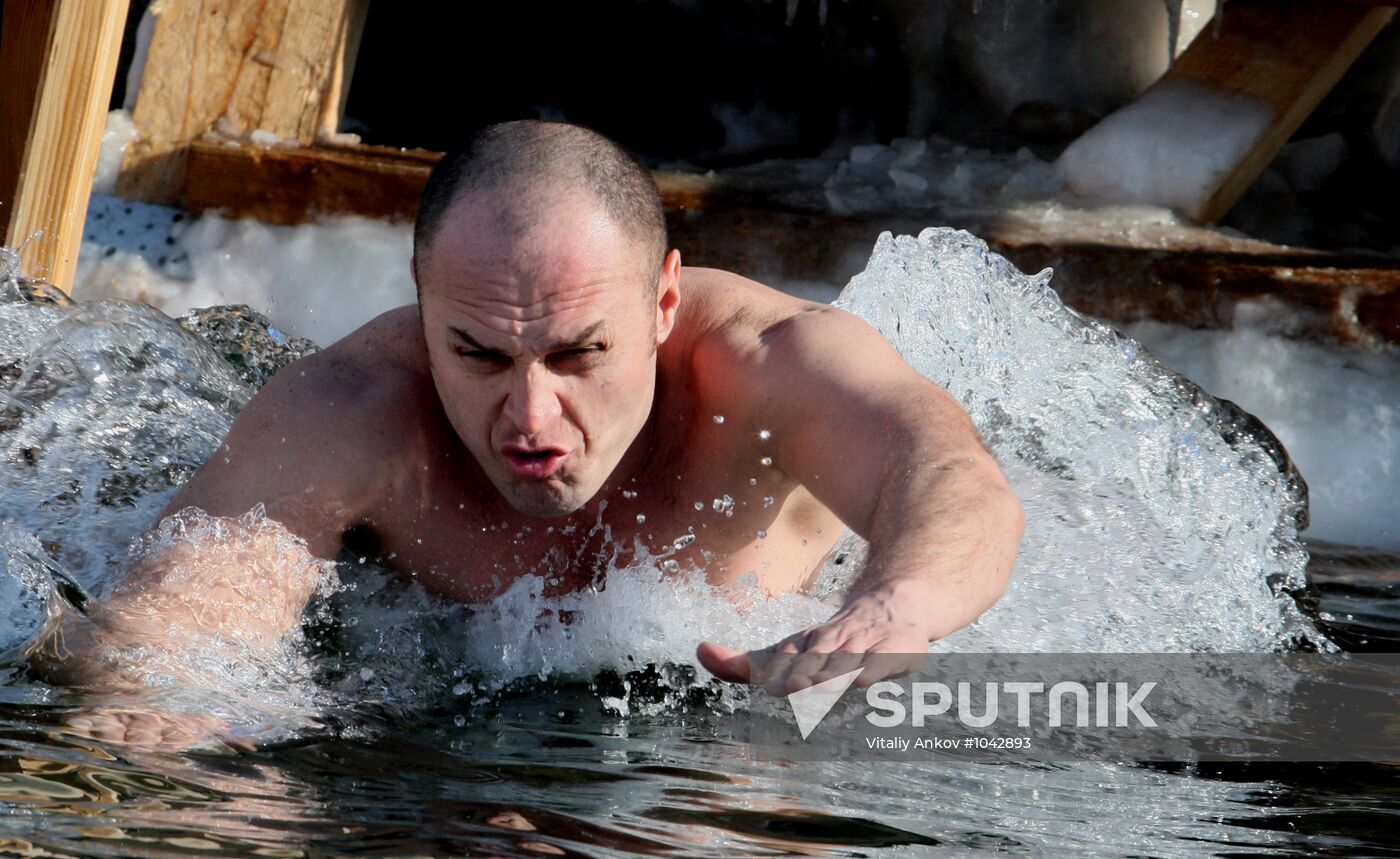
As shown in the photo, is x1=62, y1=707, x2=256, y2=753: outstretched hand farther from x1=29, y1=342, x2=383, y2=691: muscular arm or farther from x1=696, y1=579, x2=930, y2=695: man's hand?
x1=696, y1=579, x2=930, y2=695: man's hand

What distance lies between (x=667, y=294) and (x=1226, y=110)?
2584 mm

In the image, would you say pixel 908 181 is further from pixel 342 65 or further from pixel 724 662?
pixel 724 662

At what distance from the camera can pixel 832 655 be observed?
169 cm

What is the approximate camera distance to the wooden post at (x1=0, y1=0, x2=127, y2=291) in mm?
3494

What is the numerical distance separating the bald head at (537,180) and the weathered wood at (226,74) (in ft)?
8.27

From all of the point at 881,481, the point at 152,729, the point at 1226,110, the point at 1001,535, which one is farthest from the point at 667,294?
the point at 1226,110

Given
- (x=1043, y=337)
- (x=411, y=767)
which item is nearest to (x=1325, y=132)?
(x=1043, y=337)

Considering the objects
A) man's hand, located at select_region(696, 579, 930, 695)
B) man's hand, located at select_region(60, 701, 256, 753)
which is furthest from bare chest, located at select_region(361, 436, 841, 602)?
man's hand, located at select_region(696, 579, 930, 695)

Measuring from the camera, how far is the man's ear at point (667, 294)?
2.39m

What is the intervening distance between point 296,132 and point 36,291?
1.50 meters

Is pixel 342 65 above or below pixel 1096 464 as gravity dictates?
above

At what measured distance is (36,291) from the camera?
3.40 metres

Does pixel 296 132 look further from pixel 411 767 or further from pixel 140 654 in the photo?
pixel 411 767

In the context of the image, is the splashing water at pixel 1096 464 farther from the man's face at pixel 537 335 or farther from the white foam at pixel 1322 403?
the man's face at pixel 537 335
